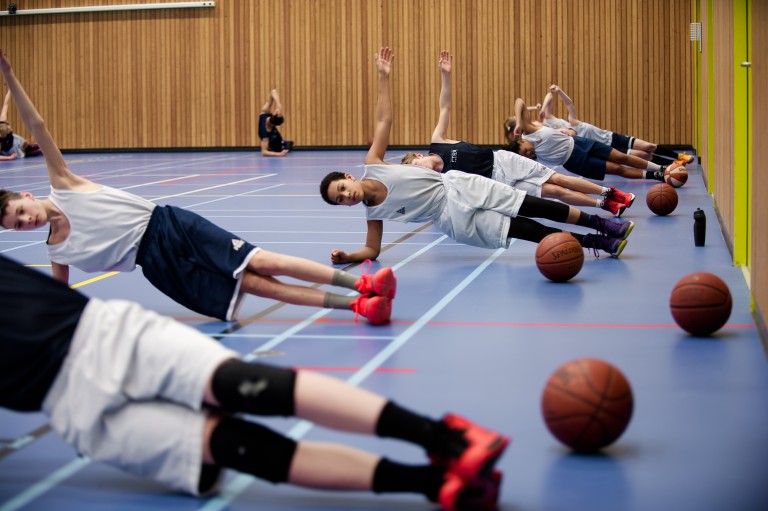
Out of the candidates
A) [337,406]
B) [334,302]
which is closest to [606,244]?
[334,302]

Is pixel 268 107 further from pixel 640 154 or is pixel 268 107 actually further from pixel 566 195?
pixel 566 195

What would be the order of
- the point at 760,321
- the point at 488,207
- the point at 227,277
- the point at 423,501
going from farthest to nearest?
1. the point at 488,207
2. the point at 227,277
3. the point at 760,321
4. the point at 423,501

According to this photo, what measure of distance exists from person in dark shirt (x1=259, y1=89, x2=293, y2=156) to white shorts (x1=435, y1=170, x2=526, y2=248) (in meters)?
14.9

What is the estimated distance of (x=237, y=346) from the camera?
5.52 metres

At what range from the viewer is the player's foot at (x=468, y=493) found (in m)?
2.95

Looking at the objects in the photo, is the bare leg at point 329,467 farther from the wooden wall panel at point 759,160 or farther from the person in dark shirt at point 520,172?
the person in dark shirt at point 520,172

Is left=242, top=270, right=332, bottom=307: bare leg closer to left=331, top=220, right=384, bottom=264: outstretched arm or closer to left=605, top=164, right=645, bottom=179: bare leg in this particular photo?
left=331, top=220, right=384, bottom=264: outstretched arm

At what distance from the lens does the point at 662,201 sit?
10.7 metres

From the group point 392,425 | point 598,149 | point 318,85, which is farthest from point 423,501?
point 318,85

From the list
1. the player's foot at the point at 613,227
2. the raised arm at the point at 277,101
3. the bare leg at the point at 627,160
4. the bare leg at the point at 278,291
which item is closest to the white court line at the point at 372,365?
the bare leg at the point at 278,291

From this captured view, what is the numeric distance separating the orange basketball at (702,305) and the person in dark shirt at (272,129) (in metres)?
17.8

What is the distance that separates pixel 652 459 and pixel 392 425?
1129mm

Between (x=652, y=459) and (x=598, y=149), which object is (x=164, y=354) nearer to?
(x=652, y=459)

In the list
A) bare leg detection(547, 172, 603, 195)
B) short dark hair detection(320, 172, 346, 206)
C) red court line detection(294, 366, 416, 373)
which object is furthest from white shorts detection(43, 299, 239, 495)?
bare leg detection(547, 172, 603, 195)
